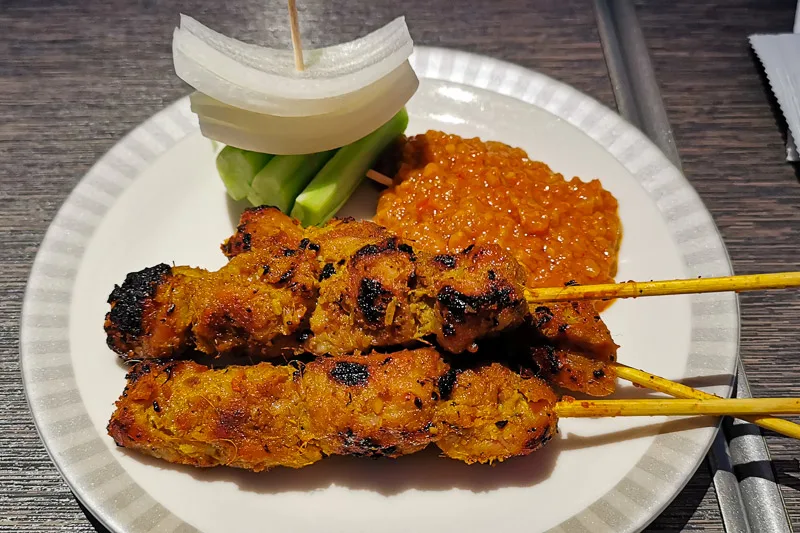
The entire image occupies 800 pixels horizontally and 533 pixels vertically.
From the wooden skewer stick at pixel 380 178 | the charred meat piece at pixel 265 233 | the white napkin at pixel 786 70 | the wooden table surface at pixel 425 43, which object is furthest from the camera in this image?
the white napkin at pixel 786 70

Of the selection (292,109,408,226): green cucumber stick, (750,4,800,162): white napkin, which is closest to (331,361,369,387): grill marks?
(292,109,408,226): green cucumber stick

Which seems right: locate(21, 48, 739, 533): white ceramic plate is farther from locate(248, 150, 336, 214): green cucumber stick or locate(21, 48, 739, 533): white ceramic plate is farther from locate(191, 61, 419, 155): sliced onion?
locate(191, 61, 419, 155): sliced onion

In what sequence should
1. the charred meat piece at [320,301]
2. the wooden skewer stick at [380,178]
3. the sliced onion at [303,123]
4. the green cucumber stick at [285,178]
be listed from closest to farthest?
the charred meat piece at [320,301]
the sliced onion at [303,123]
the green cucumber stick at [285,178]
the wooden skewer stick at [380,178]

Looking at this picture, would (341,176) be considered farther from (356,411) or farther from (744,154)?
(744,154)

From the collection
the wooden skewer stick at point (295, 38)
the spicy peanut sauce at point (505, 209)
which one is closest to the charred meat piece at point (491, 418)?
the spicy peanut sauce at point (505, 209)

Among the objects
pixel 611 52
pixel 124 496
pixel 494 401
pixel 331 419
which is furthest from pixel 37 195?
pixel 611 52

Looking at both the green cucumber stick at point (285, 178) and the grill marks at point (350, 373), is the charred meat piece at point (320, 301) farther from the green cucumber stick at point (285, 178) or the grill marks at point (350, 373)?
the green cucumber stick at point (285, 178)

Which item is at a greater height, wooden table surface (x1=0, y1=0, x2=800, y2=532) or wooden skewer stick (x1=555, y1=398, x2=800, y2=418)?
wooden table surface (x1=0, y1=0, x2=800, y2=532)
